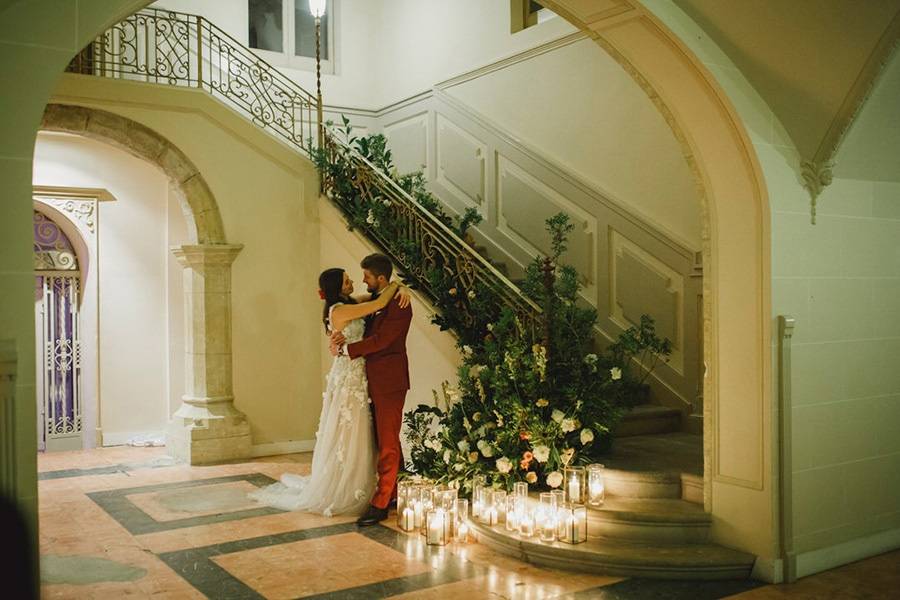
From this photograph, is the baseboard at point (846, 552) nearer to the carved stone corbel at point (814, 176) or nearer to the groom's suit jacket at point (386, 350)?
the carved stone corbel at point (814, 176)

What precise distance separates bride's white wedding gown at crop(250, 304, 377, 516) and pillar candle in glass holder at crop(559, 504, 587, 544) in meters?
1.64

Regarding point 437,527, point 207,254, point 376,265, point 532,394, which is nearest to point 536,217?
point 376,265

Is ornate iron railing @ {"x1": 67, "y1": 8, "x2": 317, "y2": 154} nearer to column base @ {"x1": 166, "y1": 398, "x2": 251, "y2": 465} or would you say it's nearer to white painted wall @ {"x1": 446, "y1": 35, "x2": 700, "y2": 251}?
white painted wall @ {"x1": 446, "y1": 35, "x2": 700, "y2": 251}

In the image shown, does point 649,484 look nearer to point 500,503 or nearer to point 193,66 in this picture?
point 500,503

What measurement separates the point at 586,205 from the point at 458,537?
12.2 feet

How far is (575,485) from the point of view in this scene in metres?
5.23

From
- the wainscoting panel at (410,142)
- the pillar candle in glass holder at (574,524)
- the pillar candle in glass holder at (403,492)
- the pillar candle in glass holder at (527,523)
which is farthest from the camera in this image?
the wainscoting panel at (410,142)

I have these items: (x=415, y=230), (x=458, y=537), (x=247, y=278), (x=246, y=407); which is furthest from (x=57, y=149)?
(x=458, y=537)

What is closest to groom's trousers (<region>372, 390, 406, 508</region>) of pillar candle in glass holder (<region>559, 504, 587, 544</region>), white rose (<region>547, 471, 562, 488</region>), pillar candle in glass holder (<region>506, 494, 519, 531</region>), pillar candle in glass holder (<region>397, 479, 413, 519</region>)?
pillar candle in glass holder (<region>397, 479, 413, 519</region>)

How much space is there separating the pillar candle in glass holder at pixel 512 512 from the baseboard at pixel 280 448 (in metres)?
3.93

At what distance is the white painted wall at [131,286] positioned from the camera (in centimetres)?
948

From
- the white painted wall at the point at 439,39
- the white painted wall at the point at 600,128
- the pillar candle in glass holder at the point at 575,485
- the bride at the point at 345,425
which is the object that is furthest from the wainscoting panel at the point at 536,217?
the pillar candle in glass holder at the point at 575,485

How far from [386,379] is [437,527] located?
3.77ft

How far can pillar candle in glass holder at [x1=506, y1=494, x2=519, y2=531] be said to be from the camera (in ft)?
17.0
